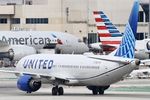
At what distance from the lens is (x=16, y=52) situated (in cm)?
9462

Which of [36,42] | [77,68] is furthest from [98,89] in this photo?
[36,42]

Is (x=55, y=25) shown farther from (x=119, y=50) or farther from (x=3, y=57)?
(x=119, y=50)

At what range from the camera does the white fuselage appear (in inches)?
1761

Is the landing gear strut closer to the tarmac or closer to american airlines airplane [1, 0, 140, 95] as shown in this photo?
american airlines airplane [1, 0, 140, 95]

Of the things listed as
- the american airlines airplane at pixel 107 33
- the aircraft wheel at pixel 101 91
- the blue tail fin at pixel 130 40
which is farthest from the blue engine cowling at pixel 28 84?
the american airlines airplane at pixel 107 33

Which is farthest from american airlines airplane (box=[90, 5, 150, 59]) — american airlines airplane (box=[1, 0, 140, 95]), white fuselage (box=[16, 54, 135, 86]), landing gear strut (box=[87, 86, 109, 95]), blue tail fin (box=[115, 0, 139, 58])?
blue tail fin (box=[115, 0, 139, 58])

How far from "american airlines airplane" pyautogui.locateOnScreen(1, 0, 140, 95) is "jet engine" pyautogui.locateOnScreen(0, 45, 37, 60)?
4534 centimetres

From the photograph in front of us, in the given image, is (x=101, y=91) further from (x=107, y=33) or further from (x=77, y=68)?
(x=107, y=33)

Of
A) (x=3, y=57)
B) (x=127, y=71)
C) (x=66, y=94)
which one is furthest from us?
(x=3, y=57)

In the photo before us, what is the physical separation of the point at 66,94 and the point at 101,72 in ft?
10.9

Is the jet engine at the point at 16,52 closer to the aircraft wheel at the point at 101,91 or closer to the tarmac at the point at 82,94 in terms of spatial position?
the tarmac at the point at 82,94

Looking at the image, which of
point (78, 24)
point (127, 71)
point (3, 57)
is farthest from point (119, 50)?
Result: point (78, 24)

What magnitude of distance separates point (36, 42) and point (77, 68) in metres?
56.7

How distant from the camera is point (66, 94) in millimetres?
47250
